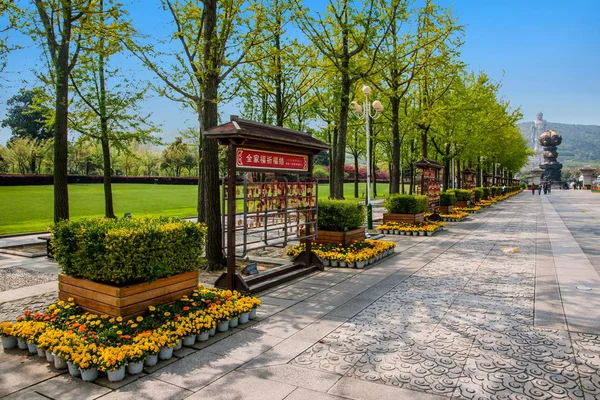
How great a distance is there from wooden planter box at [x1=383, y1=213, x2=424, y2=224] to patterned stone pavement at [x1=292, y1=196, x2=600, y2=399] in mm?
8565

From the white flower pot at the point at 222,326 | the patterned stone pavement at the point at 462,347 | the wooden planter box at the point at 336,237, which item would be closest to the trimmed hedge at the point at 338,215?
the wooden planter box at the point at 336,237

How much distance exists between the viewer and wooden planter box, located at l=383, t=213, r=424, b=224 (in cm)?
1694

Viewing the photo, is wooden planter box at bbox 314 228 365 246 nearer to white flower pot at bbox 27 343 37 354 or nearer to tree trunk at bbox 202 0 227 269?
tree trunk at bbox 202 0 227 269

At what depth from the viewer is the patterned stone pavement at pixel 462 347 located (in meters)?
4.20

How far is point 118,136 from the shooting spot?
15781mm

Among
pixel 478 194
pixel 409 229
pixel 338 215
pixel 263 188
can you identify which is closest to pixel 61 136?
pixel 263 188

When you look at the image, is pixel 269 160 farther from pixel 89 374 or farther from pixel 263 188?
pixel 89 374

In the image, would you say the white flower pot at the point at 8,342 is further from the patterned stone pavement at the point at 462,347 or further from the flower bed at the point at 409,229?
the flower bed at the point at 409,229

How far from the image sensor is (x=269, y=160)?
25.4ft

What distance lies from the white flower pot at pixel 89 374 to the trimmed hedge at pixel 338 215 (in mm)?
7537

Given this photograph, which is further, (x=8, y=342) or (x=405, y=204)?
(x=405, y=204)

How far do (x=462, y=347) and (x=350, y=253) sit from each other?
5.27 metres

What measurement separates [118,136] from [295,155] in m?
10.1

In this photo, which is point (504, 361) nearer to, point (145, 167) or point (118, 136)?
point (118, 136)
